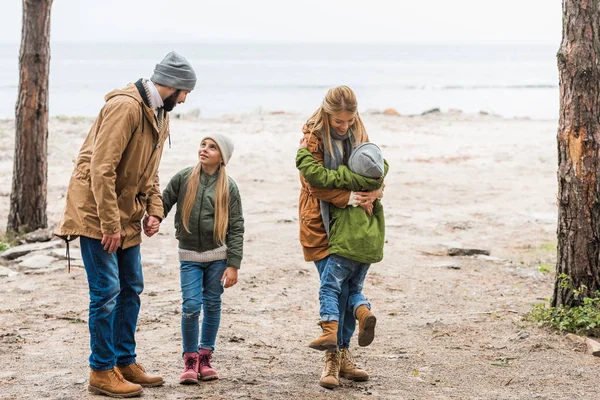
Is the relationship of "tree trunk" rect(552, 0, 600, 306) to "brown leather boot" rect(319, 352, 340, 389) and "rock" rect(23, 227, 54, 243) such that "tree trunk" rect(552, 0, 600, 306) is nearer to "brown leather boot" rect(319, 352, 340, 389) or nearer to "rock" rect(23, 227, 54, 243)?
"brown leather boot" rect(319, 352, 340, 389)

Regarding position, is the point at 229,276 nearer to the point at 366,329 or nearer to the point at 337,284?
the point at 337,284

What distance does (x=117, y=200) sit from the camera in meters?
5.09

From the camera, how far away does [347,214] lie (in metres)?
5.55

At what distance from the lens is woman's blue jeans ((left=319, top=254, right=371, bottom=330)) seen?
5496mm

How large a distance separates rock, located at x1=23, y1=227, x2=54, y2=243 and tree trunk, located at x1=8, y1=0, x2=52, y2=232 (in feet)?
0.94

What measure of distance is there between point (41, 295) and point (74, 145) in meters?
12.9

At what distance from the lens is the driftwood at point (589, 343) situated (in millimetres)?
6703

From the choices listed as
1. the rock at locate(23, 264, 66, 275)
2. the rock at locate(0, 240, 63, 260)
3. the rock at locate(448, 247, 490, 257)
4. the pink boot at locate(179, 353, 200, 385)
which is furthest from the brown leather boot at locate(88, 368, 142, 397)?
the rock at locate(448, 247, 490, 257)

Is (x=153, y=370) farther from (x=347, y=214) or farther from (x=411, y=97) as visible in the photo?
(x=411, y=97)

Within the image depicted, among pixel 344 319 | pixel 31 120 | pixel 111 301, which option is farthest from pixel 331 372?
pixel 31 120

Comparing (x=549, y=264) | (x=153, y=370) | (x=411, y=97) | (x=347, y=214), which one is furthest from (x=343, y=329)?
(x=411, y=97)

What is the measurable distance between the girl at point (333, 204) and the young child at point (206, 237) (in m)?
0.49

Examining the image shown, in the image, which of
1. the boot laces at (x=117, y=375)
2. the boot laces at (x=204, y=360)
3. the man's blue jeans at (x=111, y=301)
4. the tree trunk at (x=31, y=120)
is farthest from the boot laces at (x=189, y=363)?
the tree trunk at (x=31, y=120)

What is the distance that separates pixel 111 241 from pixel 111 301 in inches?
15.4
